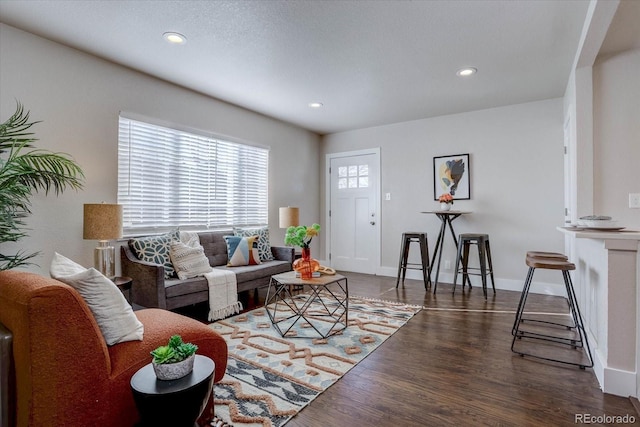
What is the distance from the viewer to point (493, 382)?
6.67 ft

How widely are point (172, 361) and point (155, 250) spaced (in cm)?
222

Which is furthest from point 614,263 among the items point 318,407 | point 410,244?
point 410,244

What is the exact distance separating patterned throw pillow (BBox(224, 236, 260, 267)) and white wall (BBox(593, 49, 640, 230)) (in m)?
3.40

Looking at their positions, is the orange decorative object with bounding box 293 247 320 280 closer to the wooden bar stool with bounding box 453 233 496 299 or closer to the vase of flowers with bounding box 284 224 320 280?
the vase of flowers with bounding box 284 224 320 280

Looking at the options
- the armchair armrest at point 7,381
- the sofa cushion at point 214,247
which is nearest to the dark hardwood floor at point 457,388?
the armchair armrest at point 7,381

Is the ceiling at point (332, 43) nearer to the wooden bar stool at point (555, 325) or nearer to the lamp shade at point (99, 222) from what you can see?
the lamp shade at point (99, 222)

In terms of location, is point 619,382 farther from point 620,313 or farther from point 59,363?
point 59,363

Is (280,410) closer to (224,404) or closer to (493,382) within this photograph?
(224,404)

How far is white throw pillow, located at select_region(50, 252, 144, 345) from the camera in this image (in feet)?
4.67

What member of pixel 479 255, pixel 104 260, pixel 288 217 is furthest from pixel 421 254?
pixel 104 260

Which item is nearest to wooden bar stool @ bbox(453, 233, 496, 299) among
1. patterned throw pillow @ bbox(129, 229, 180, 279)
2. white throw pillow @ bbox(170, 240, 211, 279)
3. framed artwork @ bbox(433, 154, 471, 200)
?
framed artwork @ bbox(433, 154, 471, 200)

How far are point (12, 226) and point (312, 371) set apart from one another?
220 cm

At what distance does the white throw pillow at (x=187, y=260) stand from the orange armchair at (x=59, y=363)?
5.97ft

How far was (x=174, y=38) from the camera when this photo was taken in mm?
2740
